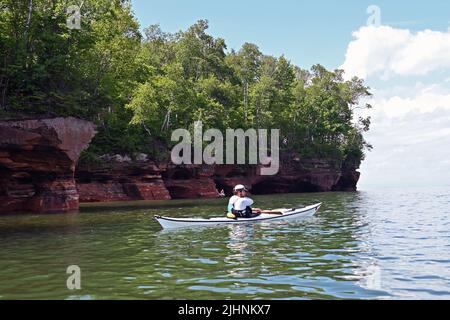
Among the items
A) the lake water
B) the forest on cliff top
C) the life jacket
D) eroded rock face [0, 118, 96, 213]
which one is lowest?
the lake water

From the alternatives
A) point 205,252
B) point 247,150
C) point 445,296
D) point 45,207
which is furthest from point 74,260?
Answer: point 247,150

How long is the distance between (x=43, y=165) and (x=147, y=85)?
17.5m

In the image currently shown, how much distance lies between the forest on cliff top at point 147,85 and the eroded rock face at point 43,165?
5.24ft

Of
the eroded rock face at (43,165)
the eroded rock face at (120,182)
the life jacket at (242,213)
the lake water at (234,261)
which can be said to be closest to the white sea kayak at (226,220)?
the life jacket at (242,213)

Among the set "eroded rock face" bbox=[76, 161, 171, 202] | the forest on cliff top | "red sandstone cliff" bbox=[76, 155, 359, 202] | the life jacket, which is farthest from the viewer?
"red sandstone cliff" bbox=[76, 155, 359, 202]

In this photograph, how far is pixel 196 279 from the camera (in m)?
9.77

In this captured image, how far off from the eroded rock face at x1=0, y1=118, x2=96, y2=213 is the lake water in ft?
34.0

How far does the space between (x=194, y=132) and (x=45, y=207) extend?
2381cm

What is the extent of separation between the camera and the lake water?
8.70 meters

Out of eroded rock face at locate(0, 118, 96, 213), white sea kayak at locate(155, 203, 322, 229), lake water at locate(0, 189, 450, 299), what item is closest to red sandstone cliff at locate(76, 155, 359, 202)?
eroded rock face at locate(0, 118, 96, 213)

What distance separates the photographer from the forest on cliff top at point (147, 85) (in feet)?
104

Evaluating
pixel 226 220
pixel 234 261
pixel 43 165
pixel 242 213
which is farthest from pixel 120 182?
pixel 234 261

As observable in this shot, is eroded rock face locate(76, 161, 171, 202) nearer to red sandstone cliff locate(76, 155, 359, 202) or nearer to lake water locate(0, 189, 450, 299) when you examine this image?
red sandstone cliff locate(76, 155, 359, 202)

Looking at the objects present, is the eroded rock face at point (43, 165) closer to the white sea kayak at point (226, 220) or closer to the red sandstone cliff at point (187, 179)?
the red sandstone cliff at point (187, 179)
